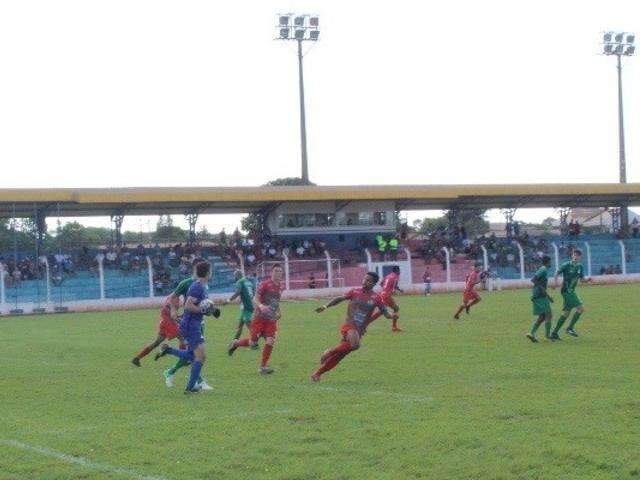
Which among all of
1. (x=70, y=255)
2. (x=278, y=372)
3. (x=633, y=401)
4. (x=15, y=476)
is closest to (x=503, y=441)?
(x=633, y=401)

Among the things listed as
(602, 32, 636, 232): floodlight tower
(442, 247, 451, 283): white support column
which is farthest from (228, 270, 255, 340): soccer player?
(602, 32, 636, 232): floodlight tower

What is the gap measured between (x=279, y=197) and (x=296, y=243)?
11.2 ft

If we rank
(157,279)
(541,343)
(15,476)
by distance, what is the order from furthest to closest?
1. (157,279)
2. (541,343)
3. (15,476)

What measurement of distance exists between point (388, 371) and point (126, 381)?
4.18 m

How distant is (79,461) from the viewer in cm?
1012

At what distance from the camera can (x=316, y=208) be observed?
62.6 meters

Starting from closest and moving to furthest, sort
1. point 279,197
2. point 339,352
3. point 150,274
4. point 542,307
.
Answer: point 339,352, point 542,307, point 150,274, point 279,197

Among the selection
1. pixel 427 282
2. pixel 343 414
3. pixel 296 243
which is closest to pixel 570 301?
pixel 343 414

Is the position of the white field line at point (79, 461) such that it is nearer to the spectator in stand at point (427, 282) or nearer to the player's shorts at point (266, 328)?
the player's shorts at point (266, 328)

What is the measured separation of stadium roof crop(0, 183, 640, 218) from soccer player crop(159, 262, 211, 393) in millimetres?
38744

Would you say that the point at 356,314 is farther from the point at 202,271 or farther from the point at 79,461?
the point at 79,461

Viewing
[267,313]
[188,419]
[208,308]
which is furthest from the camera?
[267,313]

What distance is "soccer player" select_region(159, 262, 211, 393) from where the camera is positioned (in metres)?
14.8

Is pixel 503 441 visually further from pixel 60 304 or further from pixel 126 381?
pixel 60 304
